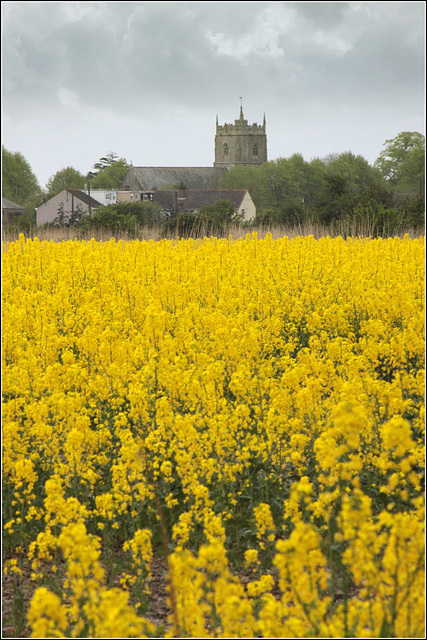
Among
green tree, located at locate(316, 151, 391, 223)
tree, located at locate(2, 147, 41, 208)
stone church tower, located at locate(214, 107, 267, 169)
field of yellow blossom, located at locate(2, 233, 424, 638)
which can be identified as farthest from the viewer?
stone church tower, located at locate(214, 107, 267, 169)

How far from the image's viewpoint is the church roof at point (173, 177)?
101 metres

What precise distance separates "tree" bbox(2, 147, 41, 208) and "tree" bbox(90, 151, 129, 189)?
26.4ft

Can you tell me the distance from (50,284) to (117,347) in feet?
12.4

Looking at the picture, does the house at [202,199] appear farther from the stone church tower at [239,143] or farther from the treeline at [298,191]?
the stone church tower at [239,143]

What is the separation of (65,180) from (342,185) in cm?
7551

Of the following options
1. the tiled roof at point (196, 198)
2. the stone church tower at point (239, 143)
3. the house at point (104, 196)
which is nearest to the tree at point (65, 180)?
the house at point (104, 196)

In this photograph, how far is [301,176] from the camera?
257ft

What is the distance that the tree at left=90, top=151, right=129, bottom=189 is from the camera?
333 feet

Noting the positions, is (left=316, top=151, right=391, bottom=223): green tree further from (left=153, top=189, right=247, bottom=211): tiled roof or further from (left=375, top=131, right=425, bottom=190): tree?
(left=153, top=189, right=247, bottom=211): tiled roof

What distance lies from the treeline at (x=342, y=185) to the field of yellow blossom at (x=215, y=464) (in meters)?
11.2

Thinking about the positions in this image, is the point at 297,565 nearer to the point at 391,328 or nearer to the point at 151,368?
the point at 151,368

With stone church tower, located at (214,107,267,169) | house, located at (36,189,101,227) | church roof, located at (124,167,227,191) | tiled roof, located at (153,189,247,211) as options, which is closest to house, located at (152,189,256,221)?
tiled roof, located at (153,189,247,211)

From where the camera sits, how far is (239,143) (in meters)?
143

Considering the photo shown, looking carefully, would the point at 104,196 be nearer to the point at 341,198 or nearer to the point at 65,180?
the point at 65,180
